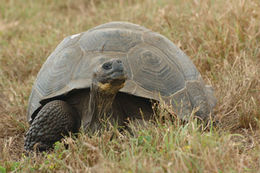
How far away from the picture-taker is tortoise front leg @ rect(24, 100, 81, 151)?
9.91ft

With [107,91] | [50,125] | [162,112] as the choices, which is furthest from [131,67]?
[50,125]

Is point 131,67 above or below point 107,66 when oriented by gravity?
below

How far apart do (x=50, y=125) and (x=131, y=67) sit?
74cm

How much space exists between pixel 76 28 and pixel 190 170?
4027 mm

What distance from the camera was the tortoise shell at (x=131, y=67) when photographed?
9.86 ft

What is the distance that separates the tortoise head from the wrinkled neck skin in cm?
5

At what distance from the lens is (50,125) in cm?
304

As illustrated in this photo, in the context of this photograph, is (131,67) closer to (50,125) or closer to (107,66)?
(107,66)

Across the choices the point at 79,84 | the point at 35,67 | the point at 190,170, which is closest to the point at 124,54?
the point at 79,84

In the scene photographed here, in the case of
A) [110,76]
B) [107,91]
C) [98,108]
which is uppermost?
[110,76]

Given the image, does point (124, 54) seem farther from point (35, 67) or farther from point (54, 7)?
point (54, 7)

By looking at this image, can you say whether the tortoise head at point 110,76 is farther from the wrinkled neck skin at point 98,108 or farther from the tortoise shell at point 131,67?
the tortoise shell at point 131,67

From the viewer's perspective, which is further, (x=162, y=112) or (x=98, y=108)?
(x=98, y=108)

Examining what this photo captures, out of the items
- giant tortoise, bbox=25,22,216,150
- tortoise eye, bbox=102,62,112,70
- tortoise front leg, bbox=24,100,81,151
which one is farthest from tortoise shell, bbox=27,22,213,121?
tortoise eye, bbox=102,62,112,70
